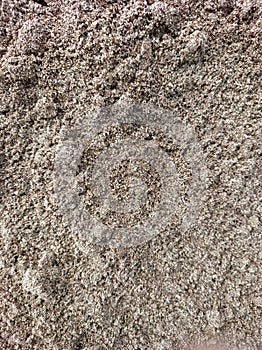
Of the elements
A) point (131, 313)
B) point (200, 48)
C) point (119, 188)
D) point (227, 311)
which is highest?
point (200, 48)

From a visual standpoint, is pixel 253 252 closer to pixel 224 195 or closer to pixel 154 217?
pixel 224 195

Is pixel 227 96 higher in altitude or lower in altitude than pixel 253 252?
higher

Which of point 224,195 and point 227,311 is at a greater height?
point 224,195

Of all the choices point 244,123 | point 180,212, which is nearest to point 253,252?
point 180,212

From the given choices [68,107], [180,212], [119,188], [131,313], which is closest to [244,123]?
[180,212]

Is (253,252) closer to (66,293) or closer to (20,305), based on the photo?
(66,293)

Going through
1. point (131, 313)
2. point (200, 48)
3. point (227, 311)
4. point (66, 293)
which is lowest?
point (227, 311)

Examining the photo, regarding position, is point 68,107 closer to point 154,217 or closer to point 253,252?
point 154,217
